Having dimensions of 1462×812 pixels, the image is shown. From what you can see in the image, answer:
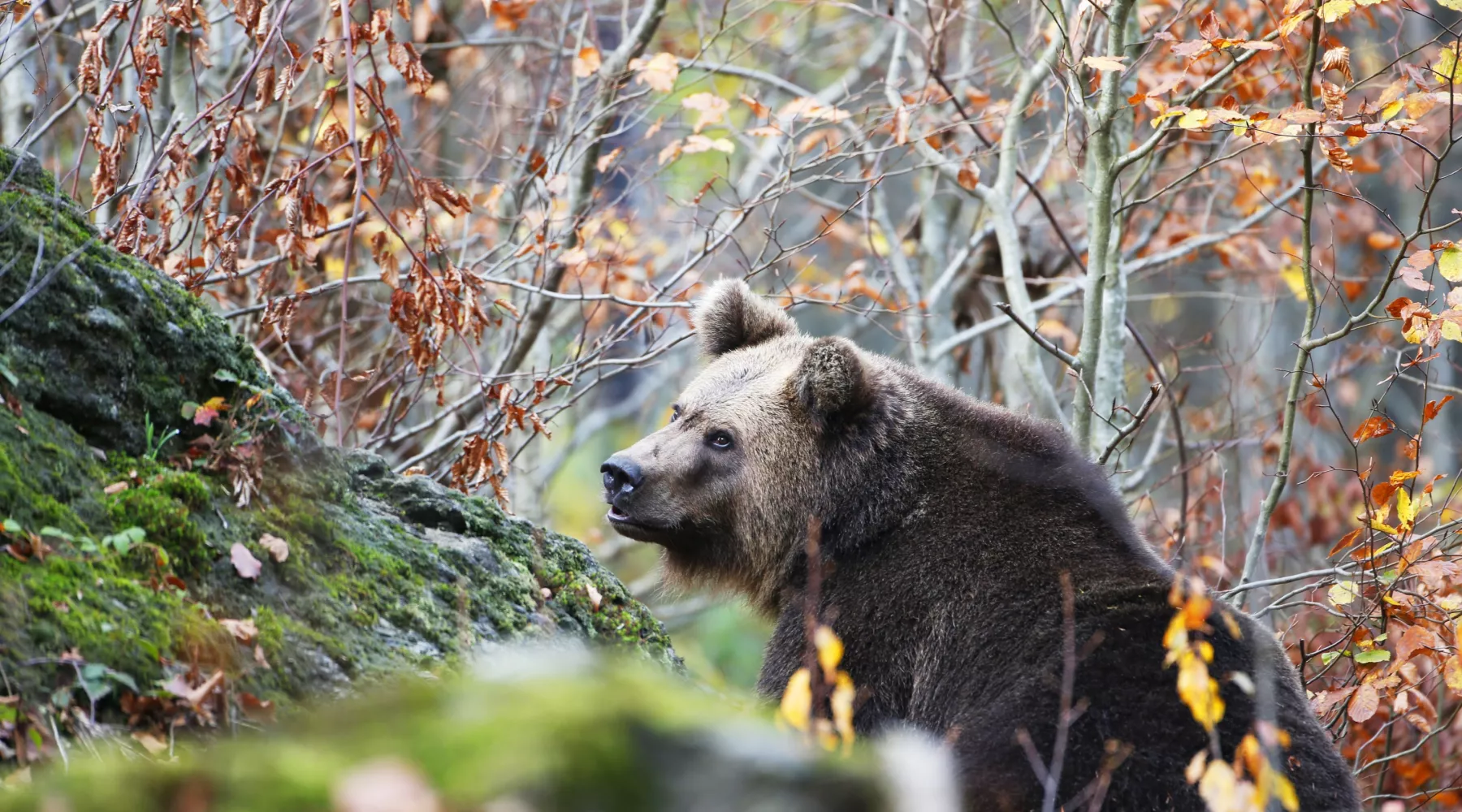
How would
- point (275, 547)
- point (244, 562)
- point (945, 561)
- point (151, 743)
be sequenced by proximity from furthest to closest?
point (945, 561) < point (275, 547) < point (244, 562) < point (151, 743)

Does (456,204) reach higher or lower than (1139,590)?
higher

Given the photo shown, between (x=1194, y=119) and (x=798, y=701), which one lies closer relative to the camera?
(x=798, y=701)

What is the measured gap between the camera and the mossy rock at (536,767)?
227 centimetres

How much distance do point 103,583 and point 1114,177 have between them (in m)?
5.45

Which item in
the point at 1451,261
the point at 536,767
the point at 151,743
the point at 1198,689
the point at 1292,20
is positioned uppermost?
the point at 1292,20

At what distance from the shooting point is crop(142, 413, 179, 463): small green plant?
175 inches

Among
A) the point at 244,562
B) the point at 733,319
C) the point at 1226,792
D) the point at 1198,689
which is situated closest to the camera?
the point at 1226,792

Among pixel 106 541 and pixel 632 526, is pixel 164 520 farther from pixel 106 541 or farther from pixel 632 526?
pixel 632 526

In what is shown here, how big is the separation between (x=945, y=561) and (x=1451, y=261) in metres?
2.75

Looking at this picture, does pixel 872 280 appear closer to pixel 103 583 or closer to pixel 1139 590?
pixel 1139 590

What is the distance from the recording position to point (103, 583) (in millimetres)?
3816

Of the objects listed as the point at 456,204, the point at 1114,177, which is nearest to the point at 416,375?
the point at 456,204

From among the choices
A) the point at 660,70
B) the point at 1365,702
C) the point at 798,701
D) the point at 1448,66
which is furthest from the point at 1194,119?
the point at 798,701

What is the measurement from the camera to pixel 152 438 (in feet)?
14.8
